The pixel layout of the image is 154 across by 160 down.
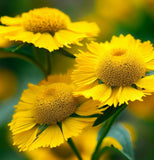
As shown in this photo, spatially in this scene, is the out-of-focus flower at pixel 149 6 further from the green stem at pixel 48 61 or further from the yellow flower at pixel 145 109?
the green stem at pixel 48 61

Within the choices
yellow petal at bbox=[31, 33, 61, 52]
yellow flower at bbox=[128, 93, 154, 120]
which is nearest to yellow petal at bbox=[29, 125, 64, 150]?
yellow petal at bbox=[31, 33, 61, 52]

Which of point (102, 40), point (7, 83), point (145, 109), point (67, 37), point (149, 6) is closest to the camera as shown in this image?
point (67, 37)

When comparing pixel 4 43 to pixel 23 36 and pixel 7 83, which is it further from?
pixel 7 83

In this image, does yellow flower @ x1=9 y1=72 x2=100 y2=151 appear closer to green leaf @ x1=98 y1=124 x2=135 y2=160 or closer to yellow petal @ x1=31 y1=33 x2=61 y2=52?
yellow petal @ x1=31 y1=33 x2=61 y2=52

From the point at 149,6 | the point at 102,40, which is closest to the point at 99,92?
the point at 102,40

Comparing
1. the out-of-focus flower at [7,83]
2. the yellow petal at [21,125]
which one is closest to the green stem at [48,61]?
the yellow petal at [21,125]

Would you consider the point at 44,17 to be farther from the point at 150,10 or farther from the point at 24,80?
the point at 150,10
